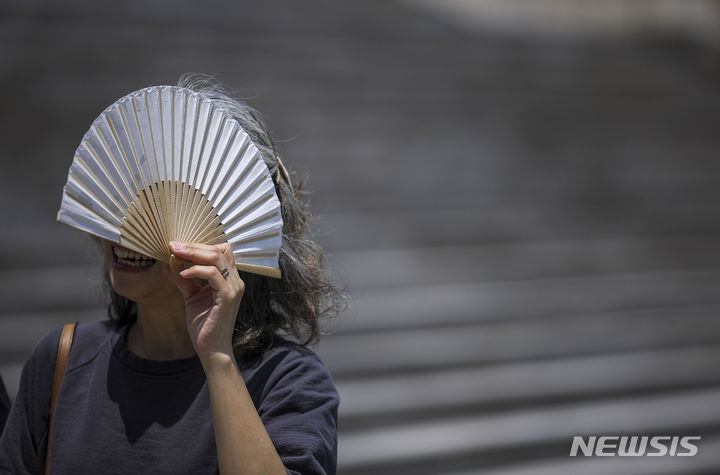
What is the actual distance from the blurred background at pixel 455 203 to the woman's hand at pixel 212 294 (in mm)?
1511

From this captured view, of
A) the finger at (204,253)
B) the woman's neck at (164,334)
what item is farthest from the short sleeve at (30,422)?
the finger at (204,253)

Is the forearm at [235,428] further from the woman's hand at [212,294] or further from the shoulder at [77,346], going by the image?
the shoulder at [77,346]

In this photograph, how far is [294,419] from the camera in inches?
54.9

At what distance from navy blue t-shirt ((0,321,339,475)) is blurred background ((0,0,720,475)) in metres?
1.22

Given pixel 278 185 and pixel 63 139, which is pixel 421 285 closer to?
pixel 63 139

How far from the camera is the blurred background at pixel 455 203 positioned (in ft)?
17.0

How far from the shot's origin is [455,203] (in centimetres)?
752

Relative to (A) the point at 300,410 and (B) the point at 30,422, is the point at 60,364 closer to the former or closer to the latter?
(B) the point at 30,422

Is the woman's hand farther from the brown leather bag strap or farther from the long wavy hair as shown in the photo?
the brown leather bag strap

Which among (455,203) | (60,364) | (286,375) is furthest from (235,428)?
(455,203)

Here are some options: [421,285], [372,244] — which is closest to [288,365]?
[421,285]

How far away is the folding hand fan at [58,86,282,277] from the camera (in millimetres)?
1366

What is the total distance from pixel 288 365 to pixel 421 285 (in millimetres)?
4767

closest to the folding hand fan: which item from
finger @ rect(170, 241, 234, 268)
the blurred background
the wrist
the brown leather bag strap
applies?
finger @ rect(170, 241, 234, 268)
